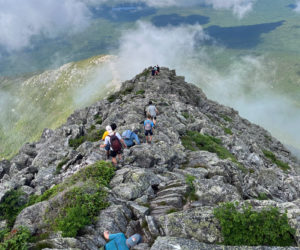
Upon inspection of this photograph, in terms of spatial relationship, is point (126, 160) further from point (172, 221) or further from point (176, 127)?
point (176, 127)

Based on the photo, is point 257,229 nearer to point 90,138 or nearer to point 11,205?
point 11,205

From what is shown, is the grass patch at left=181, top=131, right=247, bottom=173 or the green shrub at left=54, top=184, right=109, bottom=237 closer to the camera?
the green shrub at left=54, top=184, right=109, bottom=237

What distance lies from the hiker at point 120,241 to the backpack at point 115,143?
822 centimetres

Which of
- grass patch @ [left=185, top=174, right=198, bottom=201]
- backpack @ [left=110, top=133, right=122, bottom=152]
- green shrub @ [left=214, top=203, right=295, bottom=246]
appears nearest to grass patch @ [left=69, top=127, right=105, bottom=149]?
backpack @ [left=110, top=133, right=122, bottom=152]

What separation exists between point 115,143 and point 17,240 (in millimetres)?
9634

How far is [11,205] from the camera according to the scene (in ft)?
63.2

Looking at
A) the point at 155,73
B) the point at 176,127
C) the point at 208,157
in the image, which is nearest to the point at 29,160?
the point at 176,127

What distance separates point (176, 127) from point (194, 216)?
2420 cm

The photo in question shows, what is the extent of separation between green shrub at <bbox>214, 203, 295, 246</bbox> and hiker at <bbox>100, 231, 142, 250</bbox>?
15.4ft

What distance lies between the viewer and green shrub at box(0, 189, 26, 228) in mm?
18547

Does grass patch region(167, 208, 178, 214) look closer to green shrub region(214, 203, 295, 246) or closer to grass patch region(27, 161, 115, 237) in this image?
green shrub region(214, 203, 295, 246)

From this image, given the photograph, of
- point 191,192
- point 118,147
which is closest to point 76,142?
point 118,147

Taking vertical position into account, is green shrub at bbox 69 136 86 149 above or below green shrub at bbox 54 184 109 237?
below

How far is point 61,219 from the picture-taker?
13.9 m
